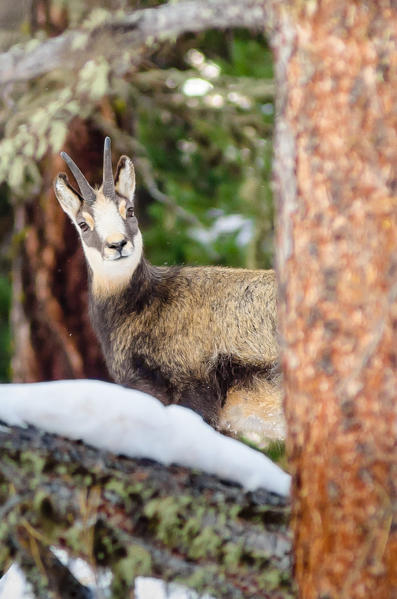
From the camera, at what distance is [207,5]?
4.57 m

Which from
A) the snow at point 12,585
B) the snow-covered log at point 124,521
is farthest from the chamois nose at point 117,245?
the snow at point 12,585

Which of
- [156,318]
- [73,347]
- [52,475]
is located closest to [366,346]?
[52,475]

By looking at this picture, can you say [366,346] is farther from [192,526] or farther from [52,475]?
[52,475]

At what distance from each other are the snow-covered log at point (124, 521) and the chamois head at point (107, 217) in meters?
1.63

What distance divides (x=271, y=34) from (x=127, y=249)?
1.97 metres

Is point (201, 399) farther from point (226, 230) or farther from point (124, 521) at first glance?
point (226, 230)

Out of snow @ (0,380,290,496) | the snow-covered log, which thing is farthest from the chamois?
the snow-covered log

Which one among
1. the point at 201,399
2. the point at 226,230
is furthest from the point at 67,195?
the point at 226,230

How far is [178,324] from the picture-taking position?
5.07 meters

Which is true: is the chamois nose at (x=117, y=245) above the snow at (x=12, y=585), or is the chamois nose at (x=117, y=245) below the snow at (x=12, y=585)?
above

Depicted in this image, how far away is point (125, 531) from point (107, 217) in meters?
2.13

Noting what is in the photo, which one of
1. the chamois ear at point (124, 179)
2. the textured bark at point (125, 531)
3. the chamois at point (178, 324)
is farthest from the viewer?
the chamois ear at point (124, 179)

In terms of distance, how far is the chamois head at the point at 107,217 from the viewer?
468cm

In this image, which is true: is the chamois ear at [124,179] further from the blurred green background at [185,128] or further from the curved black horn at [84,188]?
the blurred green background at [185,128]
